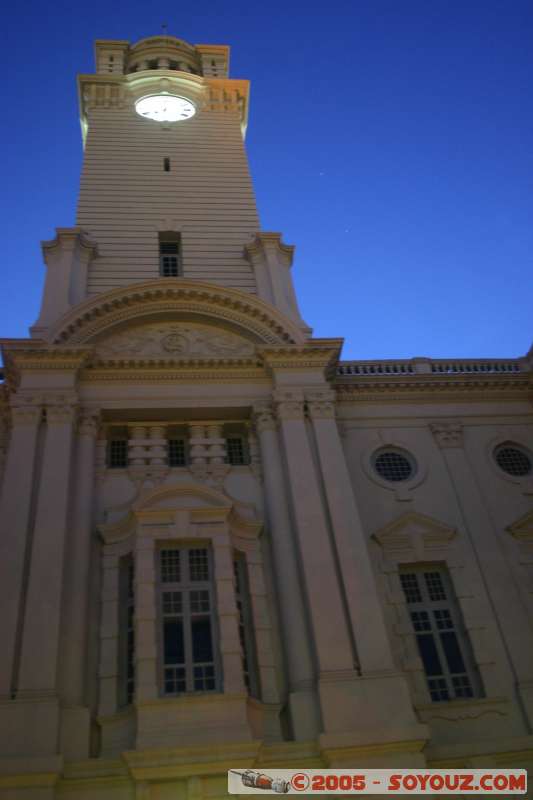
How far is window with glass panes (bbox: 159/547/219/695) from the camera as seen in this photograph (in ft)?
53.1

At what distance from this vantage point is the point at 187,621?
16906mm

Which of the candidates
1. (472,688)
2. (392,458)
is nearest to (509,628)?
(472,688)

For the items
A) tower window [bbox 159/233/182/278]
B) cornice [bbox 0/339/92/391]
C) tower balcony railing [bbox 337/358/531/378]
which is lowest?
cornice [bbox 0/339/92/391]

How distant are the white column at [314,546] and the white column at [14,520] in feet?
21.3

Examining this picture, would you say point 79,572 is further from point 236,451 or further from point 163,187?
point 163,187

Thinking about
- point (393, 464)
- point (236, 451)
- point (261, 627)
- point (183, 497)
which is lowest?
point (261, 627)

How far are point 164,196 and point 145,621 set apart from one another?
17556mm

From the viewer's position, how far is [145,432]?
21.1 meters

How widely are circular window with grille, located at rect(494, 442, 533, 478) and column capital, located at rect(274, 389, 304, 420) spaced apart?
6540 mm

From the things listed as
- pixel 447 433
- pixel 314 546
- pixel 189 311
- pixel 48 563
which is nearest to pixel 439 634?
pixel 314 546

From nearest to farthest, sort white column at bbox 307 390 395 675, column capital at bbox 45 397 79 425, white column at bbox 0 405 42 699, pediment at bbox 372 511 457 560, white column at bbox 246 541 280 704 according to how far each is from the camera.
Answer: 1. white column at bbox 0 405 42 699
2. white column at bbox 307 390 395 675
3. white column at bbox 246 541 280 704
4. column capital at bbox 45 397 79 425
5. pediment at bbox 372 511 457 560

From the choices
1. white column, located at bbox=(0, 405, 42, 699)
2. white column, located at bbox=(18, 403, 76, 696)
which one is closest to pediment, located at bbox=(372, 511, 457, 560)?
white column, located at bbox=(18, 403, 76, 696)

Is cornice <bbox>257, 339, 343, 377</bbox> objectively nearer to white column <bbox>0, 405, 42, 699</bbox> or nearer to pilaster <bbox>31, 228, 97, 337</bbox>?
pilaster <bbox>31, 228, 97, 337</bbox>

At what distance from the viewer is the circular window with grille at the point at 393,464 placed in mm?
21688
